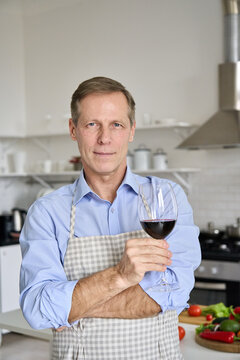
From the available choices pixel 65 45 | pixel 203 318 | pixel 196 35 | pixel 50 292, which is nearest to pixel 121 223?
pixel 50 292

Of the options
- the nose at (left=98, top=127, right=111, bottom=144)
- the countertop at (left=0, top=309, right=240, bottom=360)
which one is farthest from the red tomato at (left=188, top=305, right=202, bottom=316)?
the nose at (left=98, top=127, right=111, bottom=144)

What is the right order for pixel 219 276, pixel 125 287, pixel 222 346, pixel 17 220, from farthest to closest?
pixel 17 220 → pixel 219 276 → pixel 222 346 → pixel 125 287

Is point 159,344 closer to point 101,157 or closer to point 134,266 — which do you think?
point 134,266

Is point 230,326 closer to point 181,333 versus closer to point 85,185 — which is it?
point 181,333

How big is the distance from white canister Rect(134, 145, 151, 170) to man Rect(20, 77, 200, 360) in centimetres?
334

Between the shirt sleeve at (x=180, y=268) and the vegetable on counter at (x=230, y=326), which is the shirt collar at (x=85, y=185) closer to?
the shirt sleeve at (x=180, y=268)

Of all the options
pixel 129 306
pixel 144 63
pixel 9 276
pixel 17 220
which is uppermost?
pixel 144 63

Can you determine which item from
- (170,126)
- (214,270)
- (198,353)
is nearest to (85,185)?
(198,353)

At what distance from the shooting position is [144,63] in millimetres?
5410

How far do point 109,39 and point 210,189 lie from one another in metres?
1.89

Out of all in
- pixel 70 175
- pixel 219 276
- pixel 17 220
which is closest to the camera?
pixel 219 276

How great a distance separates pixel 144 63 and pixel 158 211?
13.6 ft

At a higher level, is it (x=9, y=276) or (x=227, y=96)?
(x=227, y=96)

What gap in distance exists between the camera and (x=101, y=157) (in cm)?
166
